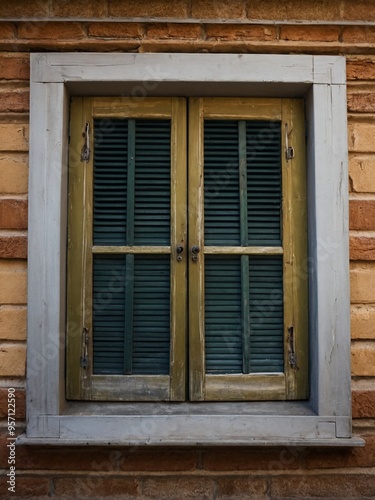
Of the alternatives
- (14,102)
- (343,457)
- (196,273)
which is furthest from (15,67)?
(343,457)

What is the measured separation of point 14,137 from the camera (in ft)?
9.16

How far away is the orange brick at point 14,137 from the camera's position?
2.79 meters

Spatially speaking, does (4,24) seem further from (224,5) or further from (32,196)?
(224,5)

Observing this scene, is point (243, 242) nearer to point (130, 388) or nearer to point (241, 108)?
point (241, 108)

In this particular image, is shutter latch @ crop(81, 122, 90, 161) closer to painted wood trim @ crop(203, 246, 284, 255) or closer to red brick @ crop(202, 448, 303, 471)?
painted wood trim @ crop(203, 246, 284, 255)

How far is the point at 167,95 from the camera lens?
2.88 metres

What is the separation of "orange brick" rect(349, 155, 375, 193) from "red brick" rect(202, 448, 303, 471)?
1.40 m

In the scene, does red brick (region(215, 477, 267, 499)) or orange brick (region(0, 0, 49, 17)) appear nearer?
red brick (region(215, 477, 267, 499))

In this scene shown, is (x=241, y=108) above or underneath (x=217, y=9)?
underneath

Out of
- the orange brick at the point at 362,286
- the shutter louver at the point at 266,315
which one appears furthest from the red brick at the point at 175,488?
the orange brick at the point at 362,286

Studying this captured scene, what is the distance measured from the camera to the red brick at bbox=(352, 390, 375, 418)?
8.97 ft

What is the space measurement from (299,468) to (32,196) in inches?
77.0

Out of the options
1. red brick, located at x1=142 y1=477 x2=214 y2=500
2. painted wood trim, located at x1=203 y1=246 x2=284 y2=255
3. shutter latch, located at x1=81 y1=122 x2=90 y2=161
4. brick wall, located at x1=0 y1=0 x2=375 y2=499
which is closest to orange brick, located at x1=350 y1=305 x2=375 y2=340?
brick wall, located at x1=0 y1=0 x2=375 y2=499

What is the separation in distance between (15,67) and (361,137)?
187cm
